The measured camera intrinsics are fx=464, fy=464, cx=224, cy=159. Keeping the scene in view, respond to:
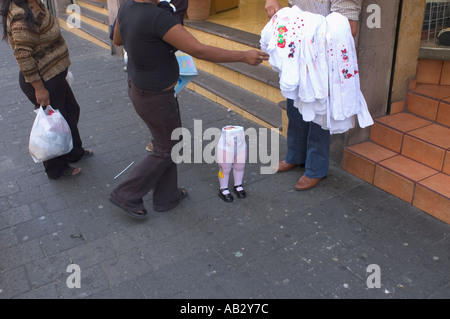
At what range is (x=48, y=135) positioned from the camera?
3.96 metres

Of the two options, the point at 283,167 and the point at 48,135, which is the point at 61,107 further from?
the point at 283,167

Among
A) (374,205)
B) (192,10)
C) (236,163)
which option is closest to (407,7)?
(374,205)

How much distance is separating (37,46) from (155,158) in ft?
4.75

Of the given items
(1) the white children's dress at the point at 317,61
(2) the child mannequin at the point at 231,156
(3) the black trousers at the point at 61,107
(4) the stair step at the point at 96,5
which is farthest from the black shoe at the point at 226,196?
(4) the stair step at the point at 96,5

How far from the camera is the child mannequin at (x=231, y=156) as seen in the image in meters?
3.61

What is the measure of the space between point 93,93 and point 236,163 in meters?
3.67

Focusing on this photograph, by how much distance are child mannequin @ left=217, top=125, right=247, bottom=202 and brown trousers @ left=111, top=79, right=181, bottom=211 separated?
0.38 m

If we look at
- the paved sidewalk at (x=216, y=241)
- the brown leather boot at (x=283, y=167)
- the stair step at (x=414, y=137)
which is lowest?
the paved sidewalk at (x=216, y=241)

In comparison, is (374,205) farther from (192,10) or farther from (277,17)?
(192,10)

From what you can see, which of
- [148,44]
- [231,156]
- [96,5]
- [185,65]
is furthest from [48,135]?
[96,5]

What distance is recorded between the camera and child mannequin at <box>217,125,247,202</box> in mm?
3609

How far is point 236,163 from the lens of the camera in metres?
3.76

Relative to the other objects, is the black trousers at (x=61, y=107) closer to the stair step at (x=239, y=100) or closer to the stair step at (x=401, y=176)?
the stair step at (x=239, y=100)

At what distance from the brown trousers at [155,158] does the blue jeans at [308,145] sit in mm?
1079
